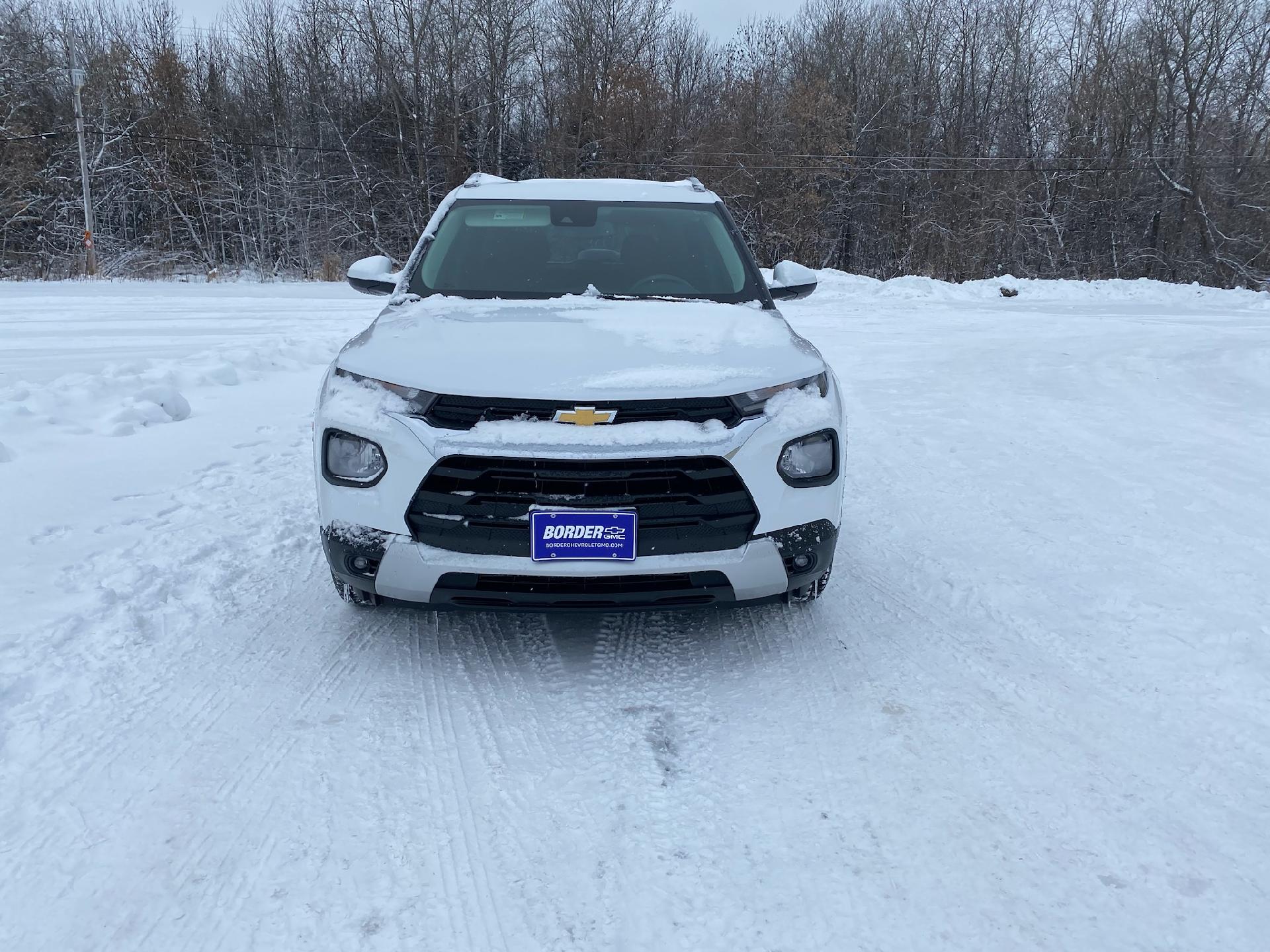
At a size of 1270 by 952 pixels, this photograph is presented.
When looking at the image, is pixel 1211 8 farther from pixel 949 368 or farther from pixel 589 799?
pixel 589 799

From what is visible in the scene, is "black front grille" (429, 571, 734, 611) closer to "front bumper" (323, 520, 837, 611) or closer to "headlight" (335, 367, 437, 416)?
"front bumper" (323, 520, 837, 611)

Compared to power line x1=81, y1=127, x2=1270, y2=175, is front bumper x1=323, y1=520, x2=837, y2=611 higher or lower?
lower

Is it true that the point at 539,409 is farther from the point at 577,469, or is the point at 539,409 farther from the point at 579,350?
the point at 579,350

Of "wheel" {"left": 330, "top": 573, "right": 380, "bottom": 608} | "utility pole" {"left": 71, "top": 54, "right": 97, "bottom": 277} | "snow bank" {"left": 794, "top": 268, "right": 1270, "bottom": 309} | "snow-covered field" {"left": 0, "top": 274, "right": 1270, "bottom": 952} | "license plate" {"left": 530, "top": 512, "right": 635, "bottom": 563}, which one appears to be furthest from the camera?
"utility pole" {"left": 71, "top": 54, "right": 97, "bottom": 277}

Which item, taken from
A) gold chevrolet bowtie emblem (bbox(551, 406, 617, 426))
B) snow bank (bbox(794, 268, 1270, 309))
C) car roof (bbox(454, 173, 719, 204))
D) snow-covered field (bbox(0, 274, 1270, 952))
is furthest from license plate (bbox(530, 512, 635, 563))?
snow bank (bbox(794, 268, 1270, 309))

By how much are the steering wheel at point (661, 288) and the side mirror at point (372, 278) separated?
124 cm

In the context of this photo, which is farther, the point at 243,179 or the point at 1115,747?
the point at 243,179

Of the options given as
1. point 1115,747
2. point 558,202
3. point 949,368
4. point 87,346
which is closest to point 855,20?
point 949,368

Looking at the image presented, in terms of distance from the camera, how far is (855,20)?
122 ft

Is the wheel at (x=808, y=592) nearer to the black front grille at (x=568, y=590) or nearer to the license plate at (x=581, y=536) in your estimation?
the black front grille at (x=568, y=590)

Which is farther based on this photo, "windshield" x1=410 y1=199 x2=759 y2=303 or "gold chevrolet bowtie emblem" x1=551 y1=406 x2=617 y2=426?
"windshield" x1=410 y1=199 x2=759 y2=303

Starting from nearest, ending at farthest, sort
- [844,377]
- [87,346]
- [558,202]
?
1. [558,202]
2. [844,377]
3. [87,346]

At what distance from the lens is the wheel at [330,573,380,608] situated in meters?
3.00

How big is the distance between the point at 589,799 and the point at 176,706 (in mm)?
1351
